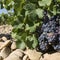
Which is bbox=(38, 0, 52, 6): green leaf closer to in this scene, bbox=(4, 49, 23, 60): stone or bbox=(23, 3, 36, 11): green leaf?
bbox=(23, 3, 36, 11): green leaf

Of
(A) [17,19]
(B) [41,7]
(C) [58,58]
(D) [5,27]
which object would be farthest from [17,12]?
(D) [5,27]

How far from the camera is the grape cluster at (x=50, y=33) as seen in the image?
2.44m

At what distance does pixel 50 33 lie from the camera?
8.02ft

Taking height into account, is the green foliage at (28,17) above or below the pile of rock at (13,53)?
above

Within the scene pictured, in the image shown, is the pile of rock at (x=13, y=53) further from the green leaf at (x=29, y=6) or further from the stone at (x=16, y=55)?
the green leaf at (x=29, y=6)

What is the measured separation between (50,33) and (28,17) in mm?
235

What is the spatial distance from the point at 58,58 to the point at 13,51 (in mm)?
525

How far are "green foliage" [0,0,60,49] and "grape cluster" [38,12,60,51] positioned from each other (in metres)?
0.05

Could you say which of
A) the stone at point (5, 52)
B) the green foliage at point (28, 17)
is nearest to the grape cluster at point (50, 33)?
the green foliage at point (28, 17)

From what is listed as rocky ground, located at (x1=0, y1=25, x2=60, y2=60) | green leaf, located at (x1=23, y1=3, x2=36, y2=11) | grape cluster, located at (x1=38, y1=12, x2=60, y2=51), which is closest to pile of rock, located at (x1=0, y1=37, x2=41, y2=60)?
rocky ground, located at (x1=0, y1=25, x2=60, y2=60)

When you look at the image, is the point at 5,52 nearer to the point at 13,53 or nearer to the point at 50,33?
the point at 13,53

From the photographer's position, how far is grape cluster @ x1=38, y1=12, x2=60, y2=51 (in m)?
2.44

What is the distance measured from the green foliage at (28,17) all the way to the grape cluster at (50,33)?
0.16 feet

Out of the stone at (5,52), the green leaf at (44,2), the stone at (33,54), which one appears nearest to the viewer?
the green leaf at (44,2)
